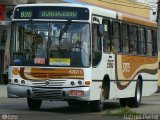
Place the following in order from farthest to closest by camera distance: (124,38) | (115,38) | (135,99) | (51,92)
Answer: (135,99) < (124,38) < (115,38) < (51,92)

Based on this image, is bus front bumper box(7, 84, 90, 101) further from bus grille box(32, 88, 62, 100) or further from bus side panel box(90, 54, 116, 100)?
bus side panel box(90, 54, 116, 100)

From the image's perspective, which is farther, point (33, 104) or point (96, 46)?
point (33, 104)

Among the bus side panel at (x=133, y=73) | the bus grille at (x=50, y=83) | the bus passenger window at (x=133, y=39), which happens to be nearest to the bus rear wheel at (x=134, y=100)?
the bus side panel at (x=133, y=73)

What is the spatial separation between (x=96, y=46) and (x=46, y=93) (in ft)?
7.24

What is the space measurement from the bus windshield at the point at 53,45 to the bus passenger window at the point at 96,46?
0.38m

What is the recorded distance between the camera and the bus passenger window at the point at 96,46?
17798 millimetres

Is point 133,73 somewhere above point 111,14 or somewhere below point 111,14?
below

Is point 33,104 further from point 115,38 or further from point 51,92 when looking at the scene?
point 115,38

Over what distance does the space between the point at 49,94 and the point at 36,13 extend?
2634 millimetres

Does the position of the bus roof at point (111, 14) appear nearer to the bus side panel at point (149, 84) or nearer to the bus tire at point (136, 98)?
the bus side panel at point (149, 84)

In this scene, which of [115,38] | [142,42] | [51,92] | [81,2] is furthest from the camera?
[81,2]

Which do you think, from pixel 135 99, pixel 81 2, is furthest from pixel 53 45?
pixel 81 2

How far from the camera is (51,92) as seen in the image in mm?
17422

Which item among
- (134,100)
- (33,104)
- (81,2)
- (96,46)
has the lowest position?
(134,100)
